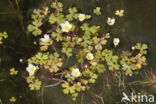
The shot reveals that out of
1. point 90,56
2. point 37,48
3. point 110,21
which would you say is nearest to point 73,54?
point 90,56

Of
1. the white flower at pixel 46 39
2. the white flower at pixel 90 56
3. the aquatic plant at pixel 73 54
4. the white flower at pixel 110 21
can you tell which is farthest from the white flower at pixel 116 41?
the white flower at pixel 46 39

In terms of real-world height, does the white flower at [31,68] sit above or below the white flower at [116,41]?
below

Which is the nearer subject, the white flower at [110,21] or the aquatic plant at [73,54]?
the aquatic plant at [73,54]

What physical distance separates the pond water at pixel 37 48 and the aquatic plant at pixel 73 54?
0.29ft

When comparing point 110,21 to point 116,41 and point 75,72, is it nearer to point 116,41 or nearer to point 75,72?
point 116,41

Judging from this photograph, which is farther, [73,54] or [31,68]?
[73,54]

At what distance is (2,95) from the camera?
8.12 ft

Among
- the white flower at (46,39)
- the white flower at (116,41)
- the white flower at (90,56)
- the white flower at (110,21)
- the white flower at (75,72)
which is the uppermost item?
the white flower at (110,21)

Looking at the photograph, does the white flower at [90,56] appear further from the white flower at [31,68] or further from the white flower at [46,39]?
the white flower at [31,68]

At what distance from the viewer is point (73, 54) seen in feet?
8.40

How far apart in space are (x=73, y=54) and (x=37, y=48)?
51 cm

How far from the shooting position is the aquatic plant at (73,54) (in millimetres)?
2467

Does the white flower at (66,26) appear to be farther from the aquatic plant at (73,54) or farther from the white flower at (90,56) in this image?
the white flower at (90,56)

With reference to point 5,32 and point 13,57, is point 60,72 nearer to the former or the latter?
point 13,57
